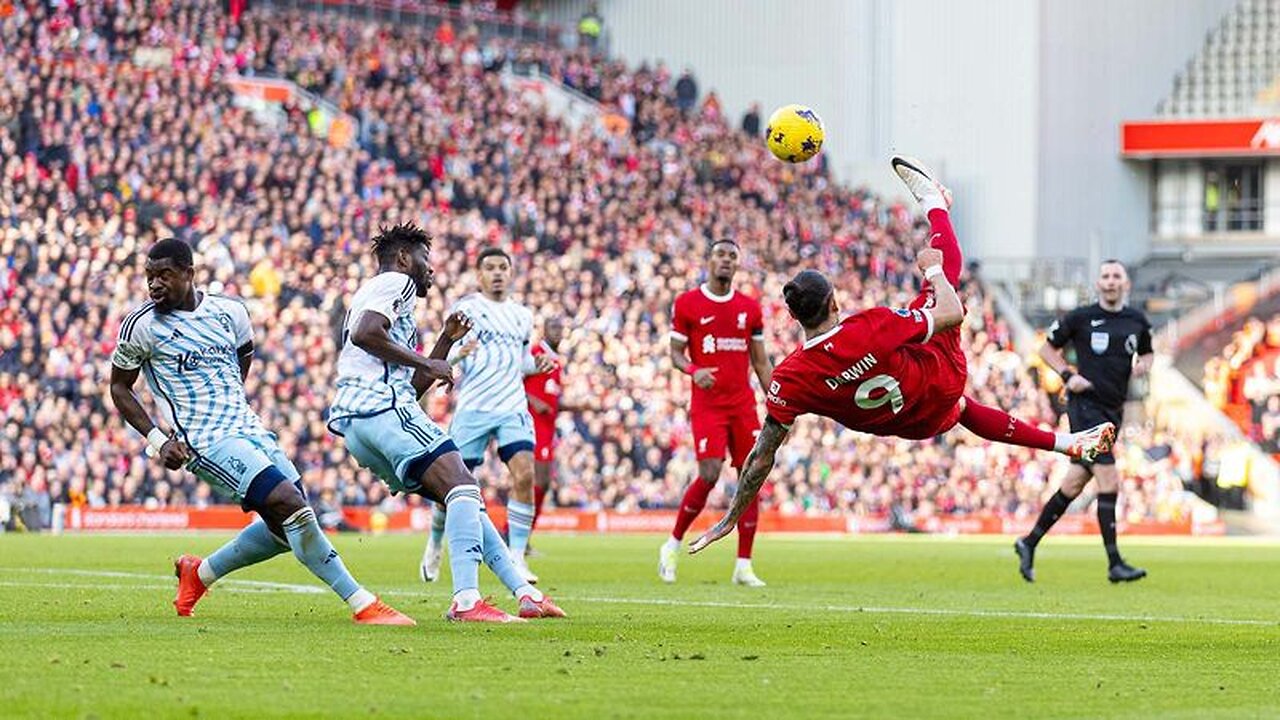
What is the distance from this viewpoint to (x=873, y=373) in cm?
1310

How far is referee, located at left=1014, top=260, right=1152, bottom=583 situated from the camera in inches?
790

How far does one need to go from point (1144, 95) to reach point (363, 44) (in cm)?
2183

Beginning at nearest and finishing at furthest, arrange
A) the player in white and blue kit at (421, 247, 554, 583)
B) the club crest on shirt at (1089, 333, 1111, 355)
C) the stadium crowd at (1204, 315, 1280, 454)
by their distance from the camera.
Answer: the player in white and blue kit at (421, 247, 554, 583) → the club crest on shirt at (1089, 333, 1111, 355) → the stadium crowd at (1204, 315, 1280, 454)

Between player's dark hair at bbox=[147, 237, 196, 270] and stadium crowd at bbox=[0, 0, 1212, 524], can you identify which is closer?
player's dark hair at bbox=[147, 237, 196, 270]

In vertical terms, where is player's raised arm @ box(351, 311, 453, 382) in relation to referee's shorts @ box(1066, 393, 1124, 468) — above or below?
above

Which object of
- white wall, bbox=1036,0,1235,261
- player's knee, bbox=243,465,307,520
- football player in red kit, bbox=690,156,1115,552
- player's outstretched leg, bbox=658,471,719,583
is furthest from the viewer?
white wall, bbox=1036,0,1235,261

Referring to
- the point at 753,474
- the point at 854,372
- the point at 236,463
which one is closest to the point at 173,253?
the point at 236,463

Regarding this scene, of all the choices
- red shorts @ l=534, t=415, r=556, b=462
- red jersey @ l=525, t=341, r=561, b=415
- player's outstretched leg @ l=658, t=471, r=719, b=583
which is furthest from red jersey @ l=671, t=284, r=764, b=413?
red jersey @ l=525, t=341, r=561, b=415

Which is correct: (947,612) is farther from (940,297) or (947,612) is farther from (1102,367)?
(1102,367)

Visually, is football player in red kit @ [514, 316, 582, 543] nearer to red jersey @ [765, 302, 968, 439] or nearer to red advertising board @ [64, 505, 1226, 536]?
red advertising board @ [64, 505, 1226, 536]

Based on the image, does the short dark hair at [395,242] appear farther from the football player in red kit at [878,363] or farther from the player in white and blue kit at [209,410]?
the football player in red kit at [878,363]

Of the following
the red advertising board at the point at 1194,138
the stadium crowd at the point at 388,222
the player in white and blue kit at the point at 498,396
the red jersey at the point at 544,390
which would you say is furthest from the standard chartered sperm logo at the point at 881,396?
the red advertising board at the point at 1194,138

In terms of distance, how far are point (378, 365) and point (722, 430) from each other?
7113 mm

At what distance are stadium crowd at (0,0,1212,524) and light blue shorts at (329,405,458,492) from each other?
2251 cm
